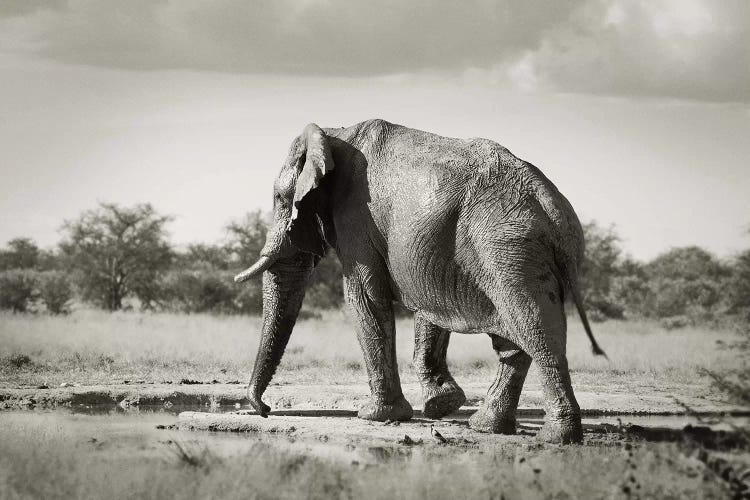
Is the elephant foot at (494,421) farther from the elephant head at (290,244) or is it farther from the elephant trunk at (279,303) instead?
the elephant trunk at (279,303)

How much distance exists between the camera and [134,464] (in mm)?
7520

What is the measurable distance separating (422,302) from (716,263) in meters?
43.6

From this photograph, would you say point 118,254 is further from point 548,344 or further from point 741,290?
point 548,344

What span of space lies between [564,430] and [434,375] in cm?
225

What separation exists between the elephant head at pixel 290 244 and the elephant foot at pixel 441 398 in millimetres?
1582

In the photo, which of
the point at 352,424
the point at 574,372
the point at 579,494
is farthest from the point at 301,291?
the point at 574,372

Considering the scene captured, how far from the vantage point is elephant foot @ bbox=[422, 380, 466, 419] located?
1069cm

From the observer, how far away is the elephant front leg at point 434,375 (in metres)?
10.7

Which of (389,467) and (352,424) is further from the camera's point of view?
(352,424)

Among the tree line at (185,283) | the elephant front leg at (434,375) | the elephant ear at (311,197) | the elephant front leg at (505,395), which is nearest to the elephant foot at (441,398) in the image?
the elephant front leg at (434,375)

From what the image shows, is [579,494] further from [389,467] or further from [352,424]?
[352,424]

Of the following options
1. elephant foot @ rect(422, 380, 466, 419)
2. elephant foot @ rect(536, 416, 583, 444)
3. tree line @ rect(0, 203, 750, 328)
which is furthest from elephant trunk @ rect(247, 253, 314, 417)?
tree line @ rect(0, 203, 750, 328)

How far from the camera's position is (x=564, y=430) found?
8.72 m

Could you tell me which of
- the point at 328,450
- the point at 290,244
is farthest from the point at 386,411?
the point at 290,244
